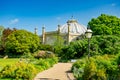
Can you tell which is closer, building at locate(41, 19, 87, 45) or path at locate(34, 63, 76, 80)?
path at locate(34, 63, 76, 80)

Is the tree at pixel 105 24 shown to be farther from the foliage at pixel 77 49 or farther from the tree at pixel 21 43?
the foliage at pixel 77 49

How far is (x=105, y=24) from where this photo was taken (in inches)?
2756

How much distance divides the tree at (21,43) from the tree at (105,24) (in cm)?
1548

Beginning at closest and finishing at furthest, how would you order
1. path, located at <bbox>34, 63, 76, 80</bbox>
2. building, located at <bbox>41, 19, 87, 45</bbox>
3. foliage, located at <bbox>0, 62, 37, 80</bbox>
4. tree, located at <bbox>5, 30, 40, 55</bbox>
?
1. foliage, located at <bbox>0, 62, 37, 80</bbox>
2. path, located at <bbox>34, 63, 76, 80</bbox>
3. tree, located at <bbox>5, 30, 40, 55</bbox>
4. building, located at <bbox>41, 19, 87, 45</bbox>

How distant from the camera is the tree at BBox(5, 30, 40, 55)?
7375 cm

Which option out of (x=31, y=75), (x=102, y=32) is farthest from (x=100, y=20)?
(x=31, y=75)

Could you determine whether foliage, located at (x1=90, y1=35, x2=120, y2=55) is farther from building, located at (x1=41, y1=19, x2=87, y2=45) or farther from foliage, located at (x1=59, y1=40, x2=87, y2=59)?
building, located at (x1=41, y1=19, x2=87, y2=45)

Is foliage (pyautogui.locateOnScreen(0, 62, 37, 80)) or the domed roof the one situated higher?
the domed roof

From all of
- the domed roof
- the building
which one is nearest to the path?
the building

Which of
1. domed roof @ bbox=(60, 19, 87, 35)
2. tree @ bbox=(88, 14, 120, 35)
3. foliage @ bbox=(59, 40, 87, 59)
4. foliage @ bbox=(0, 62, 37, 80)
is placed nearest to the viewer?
foliage @ bbox=(0, 62, 37, 80)

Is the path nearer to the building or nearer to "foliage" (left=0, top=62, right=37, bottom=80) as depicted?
"foliage" (left=0, top=62, right=37, bottom=80)

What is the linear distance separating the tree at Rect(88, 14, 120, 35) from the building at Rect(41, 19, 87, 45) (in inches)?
822

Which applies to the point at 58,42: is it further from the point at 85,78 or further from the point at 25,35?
the point at 85,78

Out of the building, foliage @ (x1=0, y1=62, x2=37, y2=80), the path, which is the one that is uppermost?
the building
